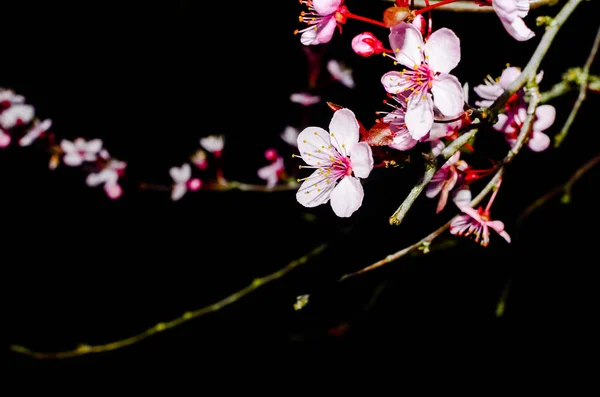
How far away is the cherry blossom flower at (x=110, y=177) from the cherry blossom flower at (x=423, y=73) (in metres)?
1.04

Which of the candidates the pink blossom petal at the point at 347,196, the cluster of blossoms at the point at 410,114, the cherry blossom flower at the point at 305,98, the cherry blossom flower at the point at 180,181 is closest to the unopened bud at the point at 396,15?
the cluster of blossoms at the point at 410,114

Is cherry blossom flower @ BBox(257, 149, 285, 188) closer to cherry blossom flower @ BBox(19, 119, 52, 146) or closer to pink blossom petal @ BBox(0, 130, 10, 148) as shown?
cherry blossom flower @ BBox(19, 119, 52, 146)

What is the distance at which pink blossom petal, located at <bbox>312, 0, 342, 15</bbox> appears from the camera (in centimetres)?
62

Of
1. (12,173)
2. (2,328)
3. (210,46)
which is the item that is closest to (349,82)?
(210,46)

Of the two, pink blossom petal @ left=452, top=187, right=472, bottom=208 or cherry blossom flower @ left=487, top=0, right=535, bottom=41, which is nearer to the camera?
cherry blossom flower @ left=487, top=0, right=535, bottom=41

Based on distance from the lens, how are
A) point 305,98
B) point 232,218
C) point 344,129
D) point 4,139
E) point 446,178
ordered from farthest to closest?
point 232,218, point 305,98, point 4,139, point 446,178, point 344,129

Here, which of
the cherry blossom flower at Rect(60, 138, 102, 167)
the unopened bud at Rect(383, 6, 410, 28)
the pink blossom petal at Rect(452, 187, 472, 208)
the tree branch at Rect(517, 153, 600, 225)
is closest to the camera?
the unopened bud at Rect(383, 6, 410, 28)

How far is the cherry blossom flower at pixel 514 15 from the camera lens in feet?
1.84

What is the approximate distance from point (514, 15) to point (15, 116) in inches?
53.1

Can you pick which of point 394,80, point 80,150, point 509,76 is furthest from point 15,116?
point 509,76

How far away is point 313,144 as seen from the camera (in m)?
0.74

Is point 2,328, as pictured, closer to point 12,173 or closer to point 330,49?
point 12,173

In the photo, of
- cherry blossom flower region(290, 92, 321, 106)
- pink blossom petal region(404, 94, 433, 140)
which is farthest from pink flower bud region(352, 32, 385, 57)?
cherry blossom flower region(290, 92, 321, 106)

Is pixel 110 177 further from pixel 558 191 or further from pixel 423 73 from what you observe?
pixel 558 191
